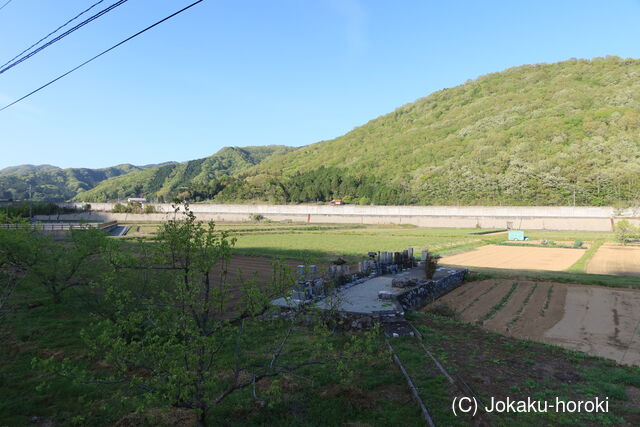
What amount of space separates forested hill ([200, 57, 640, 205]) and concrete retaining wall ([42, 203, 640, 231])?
18.0 m

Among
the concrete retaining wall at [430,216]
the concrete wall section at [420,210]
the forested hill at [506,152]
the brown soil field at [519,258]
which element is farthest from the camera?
the forested hill at [506,152]

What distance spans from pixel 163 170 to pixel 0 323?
203605 mm

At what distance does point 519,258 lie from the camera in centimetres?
3272

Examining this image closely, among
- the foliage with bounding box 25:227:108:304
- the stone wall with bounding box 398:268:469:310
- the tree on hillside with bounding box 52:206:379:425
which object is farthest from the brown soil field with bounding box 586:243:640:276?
the foliage with bounding box 25:227:108:304

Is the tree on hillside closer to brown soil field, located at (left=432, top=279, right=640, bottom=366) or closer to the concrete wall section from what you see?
brown soil field, located at (left=432, top=279, right=640, bottom=366)

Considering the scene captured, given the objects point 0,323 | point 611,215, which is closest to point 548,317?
point 0,323

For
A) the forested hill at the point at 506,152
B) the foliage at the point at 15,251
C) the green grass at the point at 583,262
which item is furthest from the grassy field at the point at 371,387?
the forested hill at the point at 506,152

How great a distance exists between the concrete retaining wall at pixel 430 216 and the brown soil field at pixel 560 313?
52.7m

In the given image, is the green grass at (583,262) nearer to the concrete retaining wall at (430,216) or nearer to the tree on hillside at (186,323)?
the concrete retaining wall at (430,216)

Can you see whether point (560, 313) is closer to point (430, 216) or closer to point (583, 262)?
point (583, 262)

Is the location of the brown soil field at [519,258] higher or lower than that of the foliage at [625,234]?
lower

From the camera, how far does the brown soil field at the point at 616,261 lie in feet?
86.1

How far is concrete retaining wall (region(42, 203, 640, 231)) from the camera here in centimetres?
6397

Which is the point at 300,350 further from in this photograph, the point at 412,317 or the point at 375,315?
the point at 412,317
